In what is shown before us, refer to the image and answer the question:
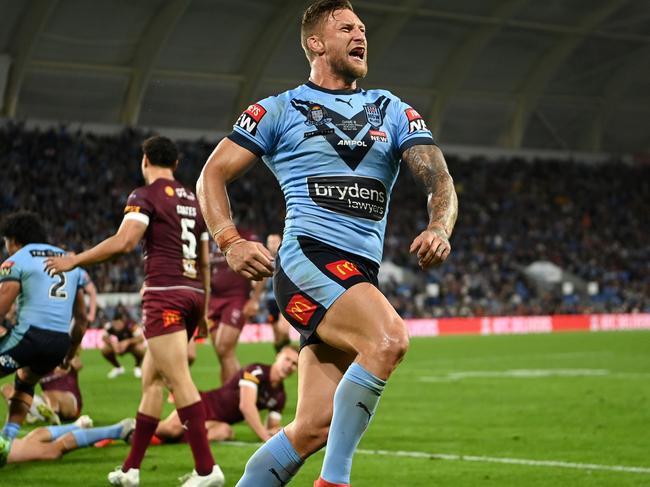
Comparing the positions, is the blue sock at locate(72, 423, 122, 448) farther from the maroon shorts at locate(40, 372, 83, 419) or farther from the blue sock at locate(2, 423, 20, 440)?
the maroon shorts at locate(40, 372, 83, 419)

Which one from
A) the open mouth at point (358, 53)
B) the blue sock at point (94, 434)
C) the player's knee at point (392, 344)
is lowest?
the blue sock at point (94, 434)

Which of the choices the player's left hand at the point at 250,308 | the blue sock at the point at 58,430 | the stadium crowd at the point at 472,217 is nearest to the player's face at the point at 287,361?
the blue sock at the point at 58,430

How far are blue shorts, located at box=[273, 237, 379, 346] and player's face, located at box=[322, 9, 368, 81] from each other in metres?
0.89

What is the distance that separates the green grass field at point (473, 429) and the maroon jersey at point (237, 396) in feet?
1.18

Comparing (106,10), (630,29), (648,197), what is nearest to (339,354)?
(106,10)

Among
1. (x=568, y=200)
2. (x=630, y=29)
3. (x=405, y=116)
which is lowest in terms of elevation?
(x=405, y=116)

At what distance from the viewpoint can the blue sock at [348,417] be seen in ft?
15.2

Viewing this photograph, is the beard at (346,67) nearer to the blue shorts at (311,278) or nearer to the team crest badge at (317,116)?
the team crest badge at (317,116)

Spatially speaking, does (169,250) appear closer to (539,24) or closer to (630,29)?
(539,24)

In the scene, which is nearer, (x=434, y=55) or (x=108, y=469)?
(x=108, y=469)

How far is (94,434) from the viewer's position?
352 inches

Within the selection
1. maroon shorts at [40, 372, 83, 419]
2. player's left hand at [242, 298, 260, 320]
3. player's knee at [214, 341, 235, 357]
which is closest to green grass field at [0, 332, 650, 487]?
maroon shorts at [40, 372, 83, 419]

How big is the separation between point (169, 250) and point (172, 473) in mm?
1744

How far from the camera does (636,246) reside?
4697cm
